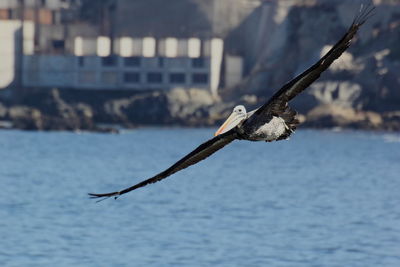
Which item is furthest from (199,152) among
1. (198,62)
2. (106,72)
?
(106,72)

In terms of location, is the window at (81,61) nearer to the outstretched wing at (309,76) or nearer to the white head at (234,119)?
the white head at (234,119)

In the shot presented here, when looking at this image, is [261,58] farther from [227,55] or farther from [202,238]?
[202,238]

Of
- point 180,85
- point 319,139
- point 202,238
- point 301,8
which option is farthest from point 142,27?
point 202,238

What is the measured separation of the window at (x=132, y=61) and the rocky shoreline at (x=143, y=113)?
16.7 ft

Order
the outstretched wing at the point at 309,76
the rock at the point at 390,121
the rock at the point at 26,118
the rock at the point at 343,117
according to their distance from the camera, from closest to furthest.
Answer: the outstretched wing at the point at 309,76 → the rock at the point at 343,117 → the rock at the point at 390,121 → the rock at the point at 26,118

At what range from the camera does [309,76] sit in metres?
15.0

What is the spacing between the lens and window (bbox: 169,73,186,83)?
433 feet

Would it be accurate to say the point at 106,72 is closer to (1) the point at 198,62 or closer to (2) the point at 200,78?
(1) the point at 198,62

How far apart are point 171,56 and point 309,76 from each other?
118297 mm

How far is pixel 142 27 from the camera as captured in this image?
139 meters

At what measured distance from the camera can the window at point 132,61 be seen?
134 metres

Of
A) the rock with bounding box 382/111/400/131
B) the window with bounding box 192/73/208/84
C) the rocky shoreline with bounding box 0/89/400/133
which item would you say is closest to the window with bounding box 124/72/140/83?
the rocky shoreline with bounding box 0/89/400/133

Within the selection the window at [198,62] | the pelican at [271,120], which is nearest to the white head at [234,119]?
the pelican at [271,120]

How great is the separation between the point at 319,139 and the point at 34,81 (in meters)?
40.5
